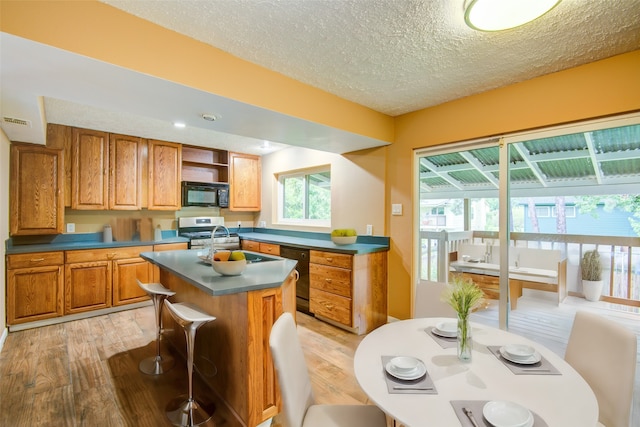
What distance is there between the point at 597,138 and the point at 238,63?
2826 millimetres

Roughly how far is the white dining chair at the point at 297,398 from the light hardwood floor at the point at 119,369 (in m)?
0.83

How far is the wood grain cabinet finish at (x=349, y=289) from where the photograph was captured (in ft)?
10.3

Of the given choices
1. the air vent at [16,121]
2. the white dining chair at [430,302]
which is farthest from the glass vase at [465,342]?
the air vent at [16,121]

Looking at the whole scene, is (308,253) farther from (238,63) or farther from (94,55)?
(94,55)

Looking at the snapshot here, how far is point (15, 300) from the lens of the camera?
317 centimetres

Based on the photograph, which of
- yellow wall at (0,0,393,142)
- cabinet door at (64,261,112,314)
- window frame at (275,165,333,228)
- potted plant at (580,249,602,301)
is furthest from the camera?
window frame at (275,165,333,228)

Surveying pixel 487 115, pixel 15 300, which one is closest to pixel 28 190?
pixel 15 300

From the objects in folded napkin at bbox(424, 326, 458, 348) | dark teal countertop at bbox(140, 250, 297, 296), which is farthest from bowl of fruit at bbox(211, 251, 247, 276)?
folded napkin at bbox(424, 326, 458, 348)

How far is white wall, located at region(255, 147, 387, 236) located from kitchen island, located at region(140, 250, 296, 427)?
1.71 m

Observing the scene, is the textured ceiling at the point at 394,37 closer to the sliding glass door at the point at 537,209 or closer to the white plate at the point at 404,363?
the sliding glass door at the point at 537,209

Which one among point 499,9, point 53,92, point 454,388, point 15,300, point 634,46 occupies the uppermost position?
point 634,46

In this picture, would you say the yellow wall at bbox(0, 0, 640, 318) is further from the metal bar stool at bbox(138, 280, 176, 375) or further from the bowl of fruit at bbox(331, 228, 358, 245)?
the metal bar stool at bbox(138, 280, 176, 375)

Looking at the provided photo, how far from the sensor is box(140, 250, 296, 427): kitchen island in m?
1.72

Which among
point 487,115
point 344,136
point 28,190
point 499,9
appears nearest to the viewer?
point 499,9
